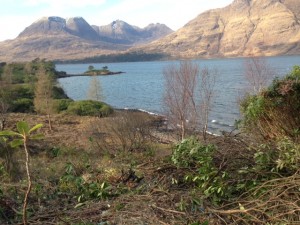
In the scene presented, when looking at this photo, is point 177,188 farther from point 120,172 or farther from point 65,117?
point 65,117

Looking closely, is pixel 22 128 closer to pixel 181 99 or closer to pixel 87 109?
pixel 181 99

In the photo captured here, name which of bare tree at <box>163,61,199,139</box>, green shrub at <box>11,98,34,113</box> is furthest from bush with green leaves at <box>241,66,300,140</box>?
green shrub at <box>11,98,34,113</box>

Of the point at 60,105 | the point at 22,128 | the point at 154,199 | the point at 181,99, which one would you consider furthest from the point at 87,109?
the point at 22,128

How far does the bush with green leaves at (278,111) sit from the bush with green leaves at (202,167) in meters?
1.51

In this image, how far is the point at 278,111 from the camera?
252 inches

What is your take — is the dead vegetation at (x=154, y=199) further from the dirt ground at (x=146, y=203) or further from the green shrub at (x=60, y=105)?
the green shrub at (x=60, y=105)

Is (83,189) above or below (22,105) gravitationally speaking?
above

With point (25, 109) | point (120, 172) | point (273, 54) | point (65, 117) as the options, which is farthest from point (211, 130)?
point (273, 54)

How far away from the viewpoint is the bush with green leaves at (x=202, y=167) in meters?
4.82

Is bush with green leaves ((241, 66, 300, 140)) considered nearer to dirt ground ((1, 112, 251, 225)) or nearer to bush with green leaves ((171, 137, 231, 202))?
dirt ground ((1, 112, 251, 225))

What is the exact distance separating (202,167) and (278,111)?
2.04m

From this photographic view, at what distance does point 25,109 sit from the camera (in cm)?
4216

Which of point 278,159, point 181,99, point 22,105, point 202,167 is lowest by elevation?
point 22,105

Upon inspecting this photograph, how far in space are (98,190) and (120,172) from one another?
118cm
